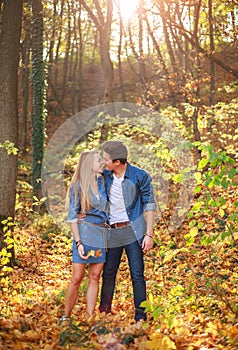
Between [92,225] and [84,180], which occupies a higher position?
[84,180]

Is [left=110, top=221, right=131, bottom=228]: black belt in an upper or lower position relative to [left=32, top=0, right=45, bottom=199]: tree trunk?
lower

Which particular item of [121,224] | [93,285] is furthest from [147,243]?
[93,285]

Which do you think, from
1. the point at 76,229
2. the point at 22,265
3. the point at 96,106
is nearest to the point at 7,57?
the point at 22,265

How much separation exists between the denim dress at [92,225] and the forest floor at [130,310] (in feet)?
2.04

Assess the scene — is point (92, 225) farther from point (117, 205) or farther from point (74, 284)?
point (74, 284)

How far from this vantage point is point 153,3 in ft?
50.6

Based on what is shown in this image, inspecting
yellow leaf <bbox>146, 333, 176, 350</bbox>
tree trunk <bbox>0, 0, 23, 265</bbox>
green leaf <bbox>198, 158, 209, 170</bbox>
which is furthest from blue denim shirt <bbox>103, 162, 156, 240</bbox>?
tree trunk <bbox>0, 0, 23, 265</bbox>

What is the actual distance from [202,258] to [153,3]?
9640mm

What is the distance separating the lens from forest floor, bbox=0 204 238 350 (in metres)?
4.18

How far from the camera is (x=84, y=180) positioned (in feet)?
17.2

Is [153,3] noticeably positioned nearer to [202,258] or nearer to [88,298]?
[202,258]

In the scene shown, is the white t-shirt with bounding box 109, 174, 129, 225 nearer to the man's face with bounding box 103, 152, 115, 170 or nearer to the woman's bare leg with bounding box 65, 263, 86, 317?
the man's face with bounding box 103, 152, 115, 170

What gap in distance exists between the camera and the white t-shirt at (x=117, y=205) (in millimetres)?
5305

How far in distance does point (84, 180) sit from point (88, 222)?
17.8 inches
